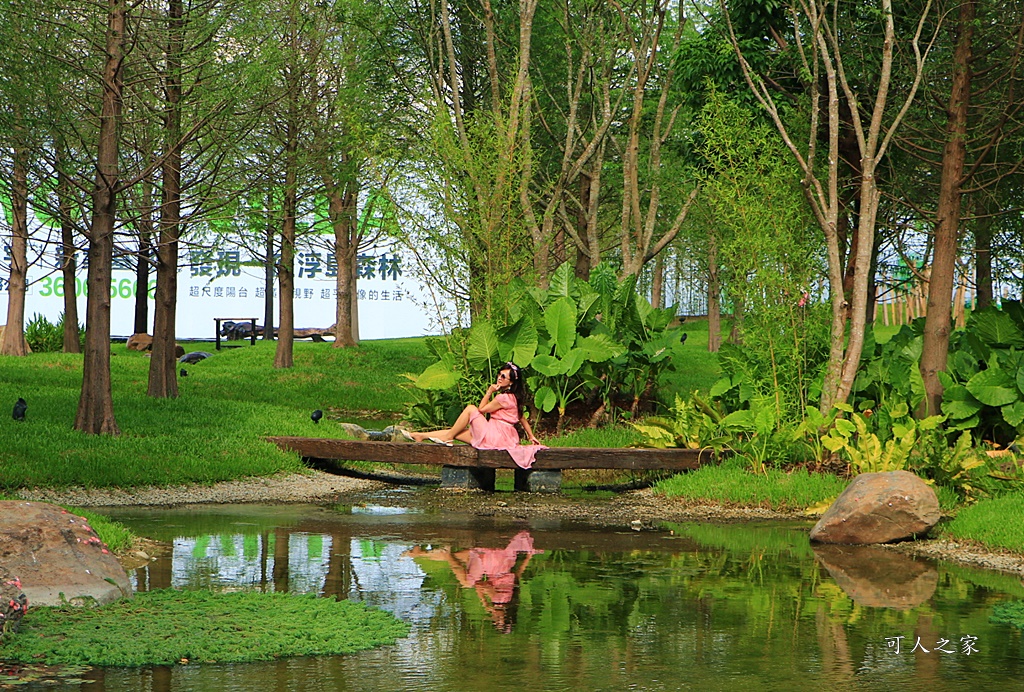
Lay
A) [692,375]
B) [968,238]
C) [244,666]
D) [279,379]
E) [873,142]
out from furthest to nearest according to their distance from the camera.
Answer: [692,375], [279,379], [968,238], [873,142], [244,666]

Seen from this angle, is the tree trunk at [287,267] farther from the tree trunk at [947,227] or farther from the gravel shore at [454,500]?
the tree trunk at [947,227]

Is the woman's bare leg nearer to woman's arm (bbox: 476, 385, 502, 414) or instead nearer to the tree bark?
woman's arm (bbox: 476, 385, 502, 414)

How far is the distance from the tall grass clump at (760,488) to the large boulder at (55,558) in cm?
709

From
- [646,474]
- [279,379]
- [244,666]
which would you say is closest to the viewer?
[244,666]

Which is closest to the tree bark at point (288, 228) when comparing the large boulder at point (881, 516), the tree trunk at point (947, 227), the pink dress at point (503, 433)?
the pink dress at point (503, 433)

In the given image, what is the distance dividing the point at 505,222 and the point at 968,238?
1061 cm

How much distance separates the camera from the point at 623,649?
6484 mm

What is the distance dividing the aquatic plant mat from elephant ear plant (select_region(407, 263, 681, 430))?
353 inches

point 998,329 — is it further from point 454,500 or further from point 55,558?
point 55,558

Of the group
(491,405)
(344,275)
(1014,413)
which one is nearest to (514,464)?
(491,405)

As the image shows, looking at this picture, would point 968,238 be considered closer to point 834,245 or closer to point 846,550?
point 834,245

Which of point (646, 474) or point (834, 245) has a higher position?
point (834, 245)

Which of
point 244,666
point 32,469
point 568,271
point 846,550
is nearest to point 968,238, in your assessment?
point 568,271

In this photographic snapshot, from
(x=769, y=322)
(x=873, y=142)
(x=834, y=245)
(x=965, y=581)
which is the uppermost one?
(x=873, y=142)
